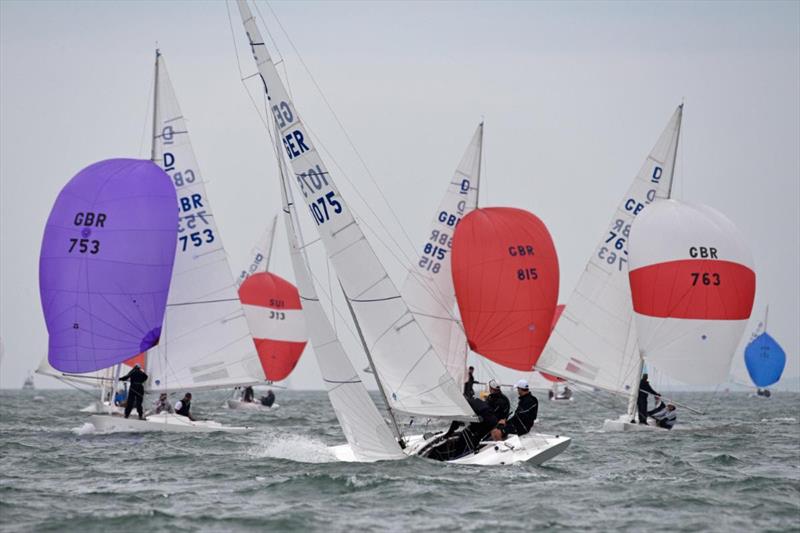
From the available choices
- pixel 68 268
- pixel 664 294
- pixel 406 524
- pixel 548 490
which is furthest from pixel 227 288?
pixel 406 524

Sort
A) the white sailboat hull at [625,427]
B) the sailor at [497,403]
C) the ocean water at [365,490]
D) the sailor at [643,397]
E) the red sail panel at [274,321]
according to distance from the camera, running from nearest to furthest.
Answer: the ocean water at [365,490] → the sailor at [497,403] → the white sailboat hull at [625,427] → the sailor at [643,397] → the red sail panel at [274,321]

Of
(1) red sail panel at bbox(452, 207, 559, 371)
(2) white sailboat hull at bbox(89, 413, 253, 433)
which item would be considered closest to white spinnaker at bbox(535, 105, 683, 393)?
(1) red sail panel at bbox(452, 207, 559, 371)

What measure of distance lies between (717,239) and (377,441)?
12675mm

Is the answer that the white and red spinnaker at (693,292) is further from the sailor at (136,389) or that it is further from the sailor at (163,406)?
the sailor at (136,389)

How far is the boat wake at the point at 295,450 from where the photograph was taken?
18.3m

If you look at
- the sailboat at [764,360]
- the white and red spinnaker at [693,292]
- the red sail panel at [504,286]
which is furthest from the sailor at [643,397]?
the sailboat at [764,360]

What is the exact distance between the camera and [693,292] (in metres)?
26.8

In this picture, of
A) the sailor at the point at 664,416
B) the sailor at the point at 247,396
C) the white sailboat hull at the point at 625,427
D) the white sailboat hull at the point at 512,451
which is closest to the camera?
the white sailboat hull at the point at 512,451

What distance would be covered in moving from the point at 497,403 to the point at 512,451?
99cm

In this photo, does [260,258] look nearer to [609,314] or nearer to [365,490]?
[609,314]

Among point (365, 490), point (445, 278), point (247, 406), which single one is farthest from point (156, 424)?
point (247, 406)

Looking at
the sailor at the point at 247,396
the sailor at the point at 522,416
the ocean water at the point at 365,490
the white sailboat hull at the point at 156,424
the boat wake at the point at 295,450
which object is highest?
the sailor at the point at 247,396

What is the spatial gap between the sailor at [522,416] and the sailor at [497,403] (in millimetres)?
128

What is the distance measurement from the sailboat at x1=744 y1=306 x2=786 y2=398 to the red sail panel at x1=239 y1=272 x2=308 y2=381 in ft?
130
